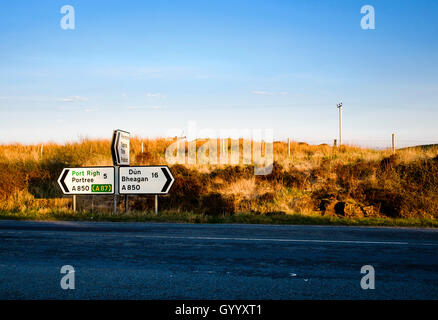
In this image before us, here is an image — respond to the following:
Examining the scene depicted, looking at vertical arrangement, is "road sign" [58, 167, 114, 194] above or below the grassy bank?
above

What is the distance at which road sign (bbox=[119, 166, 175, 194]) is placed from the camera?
52.7 feet

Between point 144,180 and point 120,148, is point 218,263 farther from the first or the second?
point 120,148

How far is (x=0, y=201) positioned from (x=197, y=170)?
913 cm

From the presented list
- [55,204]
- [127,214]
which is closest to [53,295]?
[127,214]

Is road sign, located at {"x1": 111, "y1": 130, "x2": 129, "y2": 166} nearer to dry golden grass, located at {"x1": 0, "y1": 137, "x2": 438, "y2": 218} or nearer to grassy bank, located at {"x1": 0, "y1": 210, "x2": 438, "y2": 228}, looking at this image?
grassy bank, located at {"x1": 0, "y1": 210, "x2": 438, "y2": 228}

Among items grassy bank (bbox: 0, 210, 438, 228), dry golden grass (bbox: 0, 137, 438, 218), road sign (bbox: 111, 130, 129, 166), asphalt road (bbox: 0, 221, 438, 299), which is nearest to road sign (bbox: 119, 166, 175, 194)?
road sign (bbox: 111, 130, 129, 166)

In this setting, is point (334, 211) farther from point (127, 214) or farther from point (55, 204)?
point (55, 204)

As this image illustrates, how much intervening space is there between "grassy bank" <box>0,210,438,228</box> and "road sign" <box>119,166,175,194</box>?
1007mm

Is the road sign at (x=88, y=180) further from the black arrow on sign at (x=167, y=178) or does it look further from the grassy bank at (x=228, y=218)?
the black arrow on sign at (x=167, y=178)

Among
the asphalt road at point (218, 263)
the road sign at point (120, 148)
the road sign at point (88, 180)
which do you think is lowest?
the asphalt road at point (218, 263)

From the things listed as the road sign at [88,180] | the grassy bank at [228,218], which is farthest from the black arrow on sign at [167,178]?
the road sign at [88,180]

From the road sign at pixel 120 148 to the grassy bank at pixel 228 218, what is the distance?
2.22 meters

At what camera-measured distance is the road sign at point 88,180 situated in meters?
16.5

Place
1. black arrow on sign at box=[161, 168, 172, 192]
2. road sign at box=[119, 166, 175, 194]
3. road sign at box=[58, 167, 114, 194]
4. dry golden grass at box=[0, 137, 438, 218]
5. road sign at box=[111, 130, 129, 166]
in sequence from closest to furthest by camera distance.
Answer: black arrow on sign at box=[161, 168, 172, 192] → road sign at box=[119, 166, 175, 194] → road sign at box=[111, 130, 129, 166] → road sign at box=[58, 167, 114, 194] → dry golden grass at box=[0, 137, 438, 218]
